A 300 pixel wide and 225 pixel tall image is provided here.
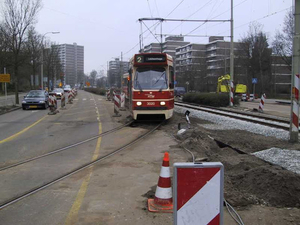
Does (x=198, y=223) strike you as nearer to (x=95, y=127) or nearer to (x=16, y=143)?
(x=16, y=143)

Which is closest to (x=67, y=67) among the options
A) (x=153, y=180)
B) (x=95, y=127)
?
(x=95, y=127)

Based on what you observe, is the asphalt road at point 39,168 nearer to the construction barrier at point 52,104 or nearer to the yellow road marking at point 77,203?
the yellow road marking at point 77,203

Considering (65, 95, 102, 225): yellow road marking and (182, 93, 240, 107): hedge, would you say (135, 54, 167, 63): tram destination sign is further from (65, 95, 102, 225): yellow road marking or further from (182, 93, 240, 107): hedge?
(182, 93, 240, 107): hedge

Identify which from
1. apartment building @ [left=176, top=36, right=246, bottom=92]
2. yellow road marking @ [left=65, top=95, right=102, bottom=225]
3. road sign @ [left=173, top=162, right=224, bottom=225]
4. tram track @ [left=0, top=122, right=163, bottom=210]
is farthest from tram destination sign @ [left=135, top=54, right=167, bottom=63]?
apartment building @ [left=176, top=36, right=246, bottom=92]

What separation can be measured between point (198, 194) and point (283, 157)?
18.4ft

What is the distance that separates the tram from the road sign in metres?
10.9

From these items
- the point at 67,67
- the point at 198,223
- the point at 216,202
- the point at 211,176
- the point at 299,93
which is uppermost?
the point at 67,67

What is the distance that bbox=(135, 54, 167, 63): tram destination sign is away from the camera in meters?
13.9

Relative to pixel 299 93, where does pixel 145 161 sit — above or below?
below

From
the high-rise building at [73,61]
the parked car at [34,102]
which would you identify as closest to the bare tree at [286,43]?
the parked car at [34,102]

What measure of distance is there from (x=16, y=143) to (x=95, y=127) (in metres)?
4.51

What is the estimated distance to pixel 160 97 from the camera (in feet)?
45.0

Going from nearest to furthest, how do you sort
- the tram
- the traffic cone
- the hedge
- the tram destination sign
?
the traffic cone < the tram < the tram destination sign < the hedge

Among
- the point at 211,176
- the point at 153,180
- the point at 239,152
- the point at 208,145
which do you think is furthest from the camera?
the point at 208,145
